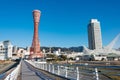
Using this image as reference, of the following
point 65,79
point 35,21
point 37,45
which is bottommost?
point 65,79

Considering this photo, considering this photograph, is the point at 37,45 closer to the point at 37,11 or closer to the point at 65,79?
the point at 37,11

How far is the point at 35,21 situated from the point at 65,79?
140 metres

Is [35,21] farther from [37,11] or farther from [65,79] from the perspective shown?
[65,79]

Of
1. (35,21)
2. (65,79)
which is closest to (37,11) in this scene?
(35,21)

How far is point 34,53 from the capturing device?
587 ft

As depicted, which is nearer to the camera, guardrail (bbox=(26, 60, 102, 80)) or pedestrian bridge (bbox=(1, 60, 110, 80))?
guardrail (bbox=(26, 60, 102, 80))

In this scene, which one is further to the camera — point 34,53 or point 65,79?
point 34,53

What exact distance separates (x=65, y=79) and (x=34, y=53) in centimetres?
15919

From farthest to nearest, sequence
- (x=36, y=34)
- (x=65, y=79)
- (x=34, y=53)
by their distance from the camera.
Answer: (x=34, y=53)
(x=36, y=34)
(x=65, y=79)

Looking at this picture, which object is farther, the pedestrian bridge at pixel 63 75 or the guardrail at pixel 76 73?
the pedestrian bridge at pixel 63 75

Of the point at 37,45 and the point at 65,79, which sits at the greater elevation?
the point at 37,45

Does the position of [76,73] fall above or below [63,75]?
above

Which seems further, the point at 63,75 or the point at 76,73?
the point at 63,75

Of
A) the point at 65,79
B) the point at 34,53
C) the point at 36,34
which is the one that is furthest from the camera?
the point at 34,53
